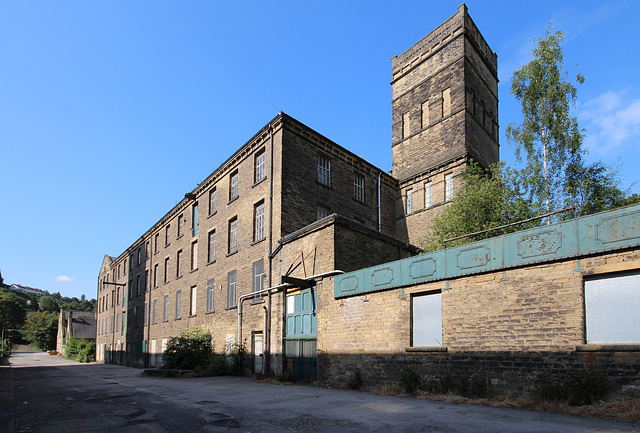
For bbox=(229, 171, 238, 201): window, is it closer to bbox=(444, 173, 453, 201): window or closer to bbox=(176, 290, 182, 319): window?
bbox=(176, 290, 182, 319): window

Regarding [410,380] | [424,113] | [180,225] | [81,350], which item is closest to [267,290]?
[410,380]

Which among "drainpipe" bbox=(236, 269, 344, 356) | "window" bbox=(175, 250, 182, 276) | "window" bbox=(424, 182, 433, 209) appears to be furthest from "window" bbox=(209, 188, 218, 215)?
"window" bbox=(424, 182, 433, 209)

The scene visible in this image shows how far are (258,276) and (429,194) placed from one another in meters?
11.3

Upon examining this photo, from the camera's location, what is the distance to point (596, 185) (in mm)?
18562

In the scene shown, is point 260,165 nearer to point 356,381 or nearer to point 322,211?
point 322,211

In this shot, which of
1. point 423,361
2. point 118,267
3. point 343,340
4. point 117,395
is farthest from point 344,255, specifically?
point 118,267

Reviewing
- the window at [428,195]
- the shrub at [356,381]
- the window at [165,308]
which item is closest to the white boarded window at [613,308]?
the shrub at [356,381]

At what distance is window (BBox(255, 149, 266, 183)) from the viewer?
21562 mm

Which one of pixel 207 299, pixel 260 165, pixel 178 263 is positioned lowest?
pixel 207 299

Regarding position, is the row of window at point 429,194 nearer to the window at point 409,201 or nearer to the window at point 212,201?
the window at point 409,201

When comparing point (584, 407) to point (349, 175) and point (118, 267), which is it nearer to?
point (349, 175)

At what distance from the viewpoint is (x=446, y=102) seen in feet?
85.8

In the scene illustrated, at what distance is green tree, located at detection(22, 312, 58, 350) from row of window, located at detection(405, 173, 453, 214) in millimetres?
94353

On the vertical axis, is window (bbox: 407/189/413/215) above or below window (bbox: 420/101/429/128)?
below
